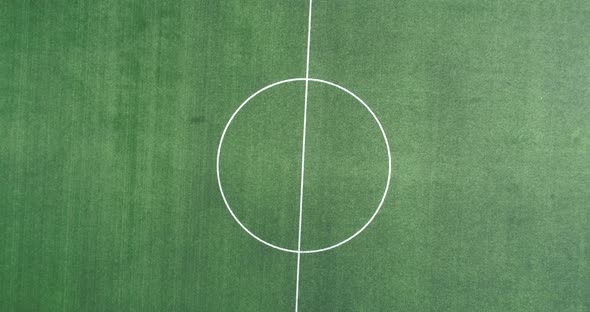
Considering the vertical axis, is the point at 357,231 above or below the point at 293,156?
below

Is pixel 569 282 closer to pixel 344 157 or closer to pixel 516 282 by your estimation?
pixel 516 282

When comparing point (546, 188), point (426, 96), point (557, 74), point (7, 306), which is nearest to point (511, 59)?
point (557, 74)

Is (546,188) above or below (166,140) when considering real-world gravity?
below

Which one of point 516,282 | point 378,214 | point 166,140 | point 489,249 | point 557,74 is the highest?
point 557,74

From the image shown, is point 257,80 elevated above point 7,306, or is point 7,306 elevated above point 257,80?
point 257,80

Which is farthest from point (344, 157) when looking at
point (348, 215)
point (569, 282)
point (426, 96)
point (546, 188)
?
point (569, 282)

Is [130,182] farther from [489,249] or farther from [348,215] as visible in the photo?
[489,249]
